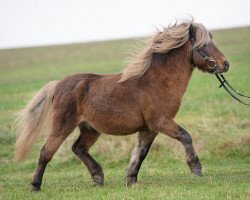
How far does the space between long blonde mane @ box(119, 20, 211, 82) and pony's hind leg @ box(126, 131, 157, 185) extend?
3.64 feet

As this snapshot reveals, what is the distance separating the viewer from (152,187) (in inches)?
402

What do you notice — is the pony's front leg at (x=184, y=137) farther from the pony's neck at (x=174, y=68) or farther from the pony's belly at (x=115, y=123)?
the pony's neck at (x=174, y=68)

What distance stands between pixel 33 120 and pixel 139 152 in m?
2.10

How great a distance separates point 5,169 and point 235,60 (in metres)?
28.6

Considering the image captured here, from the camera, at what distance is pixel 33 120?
37.3ft

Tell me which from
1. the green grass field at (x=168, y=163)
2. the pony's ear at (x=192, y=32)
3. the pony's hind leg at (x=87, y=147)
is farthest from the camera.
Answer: the pony's hind leg at (x=87, y=147)

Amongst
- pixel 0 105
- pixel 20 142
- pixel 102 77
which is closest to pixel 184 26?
pixel 102 77

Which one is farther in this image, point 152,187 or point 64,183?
point 64,183

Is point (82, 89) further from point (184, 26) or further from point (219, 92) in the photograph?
point (219, 92)

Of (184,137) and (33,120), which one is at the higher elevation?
(184,137)

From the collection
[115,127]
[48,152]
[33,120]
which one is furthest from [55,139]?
[115,127]

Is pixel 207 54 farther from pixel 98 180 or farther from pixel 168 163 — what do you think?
pixel 168 163

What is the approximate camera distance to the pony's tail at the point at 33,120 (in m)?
11.3

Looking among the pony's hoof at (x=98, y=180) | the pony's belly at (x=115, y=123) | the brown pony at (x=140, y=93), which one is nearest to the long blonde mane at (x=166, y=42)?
the brown pony at (x=140, y=93)
